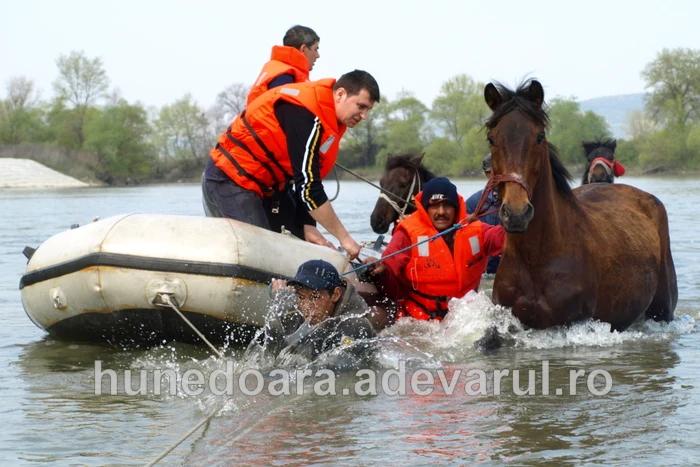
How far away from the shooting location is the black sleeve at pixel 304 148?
6.80m

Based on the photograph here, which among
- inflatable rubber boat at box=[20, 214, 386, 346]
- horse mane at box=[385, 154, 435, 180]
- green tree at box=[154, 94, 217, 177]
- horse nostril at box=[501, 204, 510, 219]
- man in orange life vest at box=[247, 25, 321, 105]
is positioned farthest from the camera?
green tree at box=[154, 94, 217, 177]

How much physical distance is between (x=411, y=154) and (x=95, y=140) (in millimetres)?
77211

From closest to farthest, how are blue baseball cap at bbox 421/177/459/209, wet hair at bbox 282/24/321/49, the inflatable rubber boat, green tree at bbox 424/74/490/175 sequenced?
the inflatable rubber boat, blue baseball cap at bbox 421/177/459/209, wet hair at bbox 282/24/321/49, green tree at bbox 424/74/490/175

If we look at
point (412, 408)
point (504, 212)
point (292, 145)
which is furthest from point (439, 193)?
point (412, 408)

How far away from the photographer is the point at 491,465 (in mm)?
4379

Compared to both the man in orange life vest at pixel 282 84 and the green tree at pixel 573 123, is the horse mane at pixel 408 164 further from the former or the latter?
the green tree at pixel 573 123

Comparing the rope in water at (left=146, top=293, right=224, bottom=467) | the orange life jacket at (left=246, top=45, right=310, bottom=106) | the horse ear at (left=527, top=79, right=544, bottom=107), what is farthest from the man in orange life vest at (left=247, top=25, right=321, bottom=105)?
the horse ear at (left=527, top=79, right=544, bottom=107)

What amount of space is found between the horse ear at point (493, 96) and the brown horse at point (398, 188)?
8.68ft

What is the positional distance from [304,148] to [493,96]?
4.27ft

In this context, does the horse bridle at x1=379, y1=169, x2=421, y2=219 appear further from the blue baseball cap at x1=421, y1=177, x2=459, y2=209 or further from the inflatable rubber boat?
the inflatable rubber boat

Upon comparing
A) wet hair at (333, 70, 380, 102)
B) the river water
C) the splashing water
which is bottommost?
the river water

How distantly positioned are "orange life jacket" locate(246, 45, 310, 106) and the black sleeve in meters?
1.14

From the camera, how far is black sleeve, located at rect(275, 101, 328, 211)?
22.3 ft

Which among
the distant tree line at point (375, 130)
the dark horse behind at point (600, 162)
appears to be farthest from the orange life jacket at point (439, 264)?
the distant tree line at point (375, 130)
